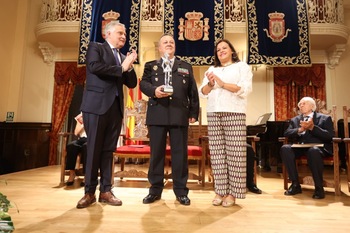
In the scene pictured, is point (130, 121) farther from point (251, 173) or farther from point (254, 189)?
point (254, 189)

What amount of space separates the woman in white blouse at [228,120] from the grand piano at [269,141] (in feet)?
9.43

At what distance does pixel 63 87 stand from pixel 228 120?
18.6ft

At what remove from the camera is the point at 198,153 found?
10.5ft

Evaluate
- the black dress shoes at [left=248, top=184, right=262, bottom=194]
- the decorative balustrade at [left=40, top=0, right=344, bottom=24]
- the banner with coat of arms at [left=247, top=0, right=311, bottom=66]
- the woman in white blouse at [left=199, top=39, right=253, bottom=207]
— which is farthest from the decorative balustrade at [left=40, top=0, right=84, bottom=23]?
the black dress shoes at [left=248, top=184, right=262, bottom=194]

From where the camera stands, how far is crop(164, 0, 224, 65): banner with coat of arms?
18.7ft

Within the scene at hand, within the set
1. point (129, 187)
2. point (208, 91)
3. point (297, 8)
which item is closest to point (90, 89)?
point (208, 91)

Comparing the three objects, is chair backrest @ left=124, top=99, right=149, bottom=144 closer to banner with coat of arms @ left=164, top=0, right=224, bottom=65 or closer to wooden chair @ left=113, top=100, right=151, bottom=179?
wooden chair @ left=113, top=100, right=151, bottom=179

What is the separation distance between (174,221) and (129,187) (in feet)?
4.84

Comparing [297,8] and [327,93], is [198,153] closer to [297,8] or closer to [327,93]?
[297,8]

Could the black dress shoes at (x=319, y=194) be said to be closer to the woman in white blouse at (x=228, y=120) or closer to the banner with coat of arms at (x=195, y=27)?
the woman in white blouse at (x=228, y=120)

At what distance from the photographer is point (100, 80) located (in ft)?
6.94

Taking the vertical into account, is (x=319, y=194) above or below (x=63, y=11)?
below

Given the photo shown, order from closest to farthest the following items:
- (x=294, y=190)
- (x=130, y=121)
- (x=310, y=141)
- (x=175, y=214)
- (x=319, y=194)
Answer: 1. (x=175, y=214)
2. (x=319, y=194)
3. (x=294, y=190)
4. (x=310, y=141)
5. (x=130, y=121)

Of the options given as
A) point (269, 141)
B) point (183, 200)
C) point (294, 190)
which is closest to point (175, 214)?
point (183, 200)
